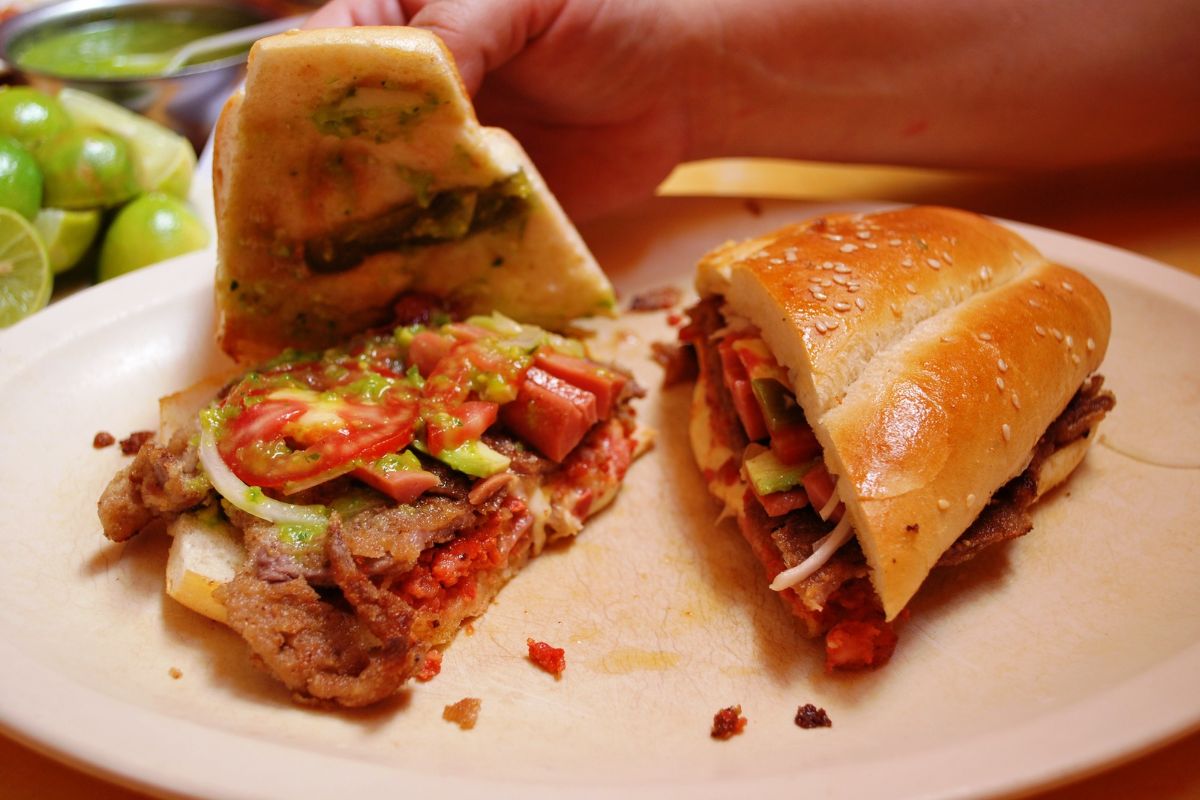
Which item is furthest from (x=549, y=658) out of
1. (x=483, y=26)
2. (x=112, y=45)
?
(x=112, y=45)

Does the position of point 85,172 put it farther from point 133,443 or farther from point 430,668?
point 430,668

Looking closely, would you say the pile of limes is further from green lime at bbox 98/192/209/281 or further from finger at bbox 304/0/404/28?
finger at bbox 304/0/404/28

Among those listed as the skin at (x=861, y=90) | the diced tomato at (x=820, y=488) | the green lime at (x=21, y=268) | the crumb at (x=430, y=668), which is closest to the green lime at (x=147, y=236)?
the green lime at (x=21, y=268)

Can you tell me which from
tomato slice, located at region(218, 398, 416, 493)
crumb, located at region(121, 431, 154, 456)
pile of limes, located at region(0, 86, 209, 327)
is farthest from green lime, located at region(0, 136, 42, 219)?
tomato slice, located at region(218, 398, 416, 493)

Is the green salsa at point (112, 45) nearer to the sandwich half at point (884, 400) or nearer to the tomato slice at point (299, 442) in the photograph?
the tomato slice at point (299, 442)

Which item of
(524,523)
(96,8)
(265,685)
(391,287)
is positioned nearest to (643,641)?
(524,523)

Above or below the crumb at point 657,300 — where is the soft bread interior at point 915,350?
above

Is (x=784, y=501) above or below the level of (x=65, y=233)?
above
